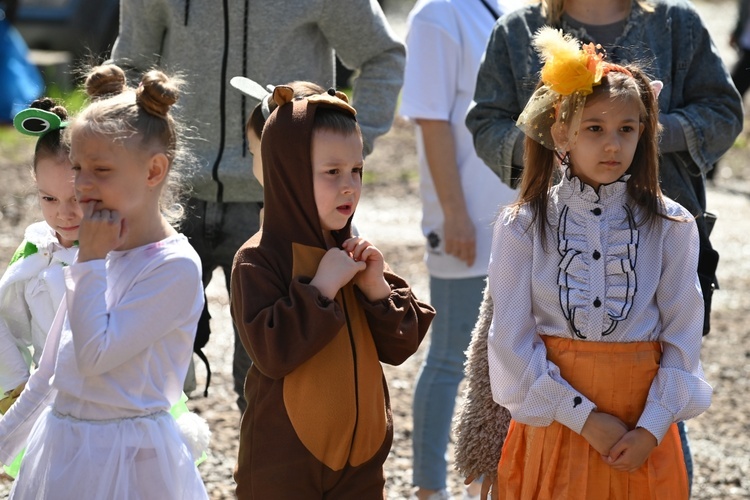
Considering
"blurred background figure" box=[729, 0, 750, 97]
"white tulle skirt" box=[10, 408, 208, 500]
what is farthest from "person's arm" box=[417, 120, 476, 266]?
"blurred background figure" box=[729, 0, 750, 97]

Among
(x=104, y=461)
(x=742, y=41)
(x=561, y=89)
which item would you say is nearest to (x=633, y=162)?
(x=561, y=89)

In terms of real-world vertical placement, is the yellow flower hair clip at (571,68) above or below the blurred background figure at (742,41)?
below

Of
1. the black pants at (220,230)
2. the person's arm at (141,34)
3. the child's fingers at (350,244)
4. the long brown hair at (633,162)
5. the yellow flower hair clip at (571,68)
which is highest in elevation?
the person's arm at (141,34)

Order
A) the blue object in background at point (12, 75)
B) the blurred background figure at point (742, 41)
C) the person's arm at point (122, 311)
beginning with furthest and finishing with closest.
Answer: the blue object in background at point (12, 75), the blurred background figure at point (742, 41), the person's arm at point (122, 311)

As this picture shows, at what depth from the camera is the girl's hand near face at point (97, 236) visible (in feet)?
9.03

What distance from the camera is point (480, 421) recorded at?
323cm

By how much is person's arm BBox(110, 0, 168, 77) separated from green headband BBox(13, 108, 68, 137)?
0.67 m

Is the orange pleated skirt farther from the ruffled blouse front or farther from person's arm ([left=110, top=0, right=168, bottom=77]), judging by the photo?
person's arm ([left=110, top=0, right=168, bottom=77])

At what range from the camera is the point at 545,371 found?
9.89ft

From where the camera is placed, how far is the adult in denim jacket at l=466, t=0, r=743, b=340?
3.48 meters

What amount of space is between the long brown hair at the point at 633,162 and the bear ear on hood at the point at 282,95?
0.68 metres

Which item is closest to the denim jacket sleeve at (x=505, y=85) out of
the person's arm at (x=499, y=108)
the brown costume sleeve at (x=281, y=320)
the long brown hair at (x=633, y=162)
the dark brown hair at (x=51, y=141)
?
the person's arm at (x=499, y=108)

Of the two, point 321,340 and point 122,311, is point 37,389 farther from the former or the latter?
point 321,340

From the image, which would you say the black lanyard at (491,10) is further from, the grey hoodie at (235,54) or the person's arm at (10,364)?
the person's arm at (10,364)
